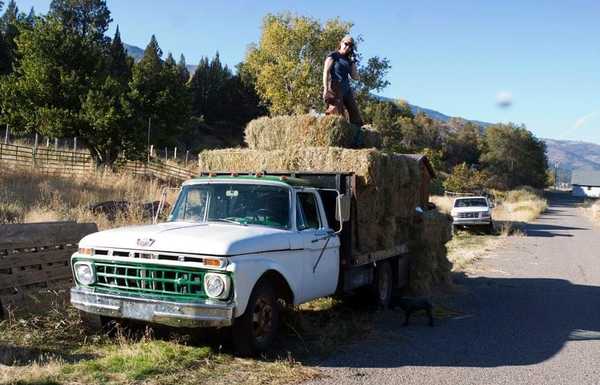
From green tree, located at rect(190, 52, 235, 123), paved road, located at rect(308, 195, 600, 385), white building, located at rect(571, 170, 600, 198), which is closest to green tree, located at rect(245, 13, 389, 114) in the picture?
green tree, located at rect(190, 52, 235, 123)

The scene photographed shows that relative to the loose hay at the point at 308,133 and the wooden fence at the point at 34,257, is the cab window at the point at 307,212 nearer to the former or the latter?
the loose hay at the point at 308,133

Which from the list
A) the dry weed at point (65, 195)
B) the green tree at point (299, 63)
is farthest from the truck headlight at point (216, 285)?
the green tree at point (299, 63)

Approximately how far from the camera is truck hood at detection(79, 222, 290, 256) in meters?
5.99

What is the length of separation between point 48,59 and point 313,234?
3634cm

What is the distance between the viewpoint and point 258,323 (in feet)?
21.3

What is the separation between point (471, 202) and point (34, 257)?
85.5 ft

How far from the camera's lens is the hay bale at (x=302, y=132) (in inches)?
380

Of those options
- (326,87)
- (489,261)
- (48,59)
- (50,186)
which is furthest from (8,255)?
(48,59)

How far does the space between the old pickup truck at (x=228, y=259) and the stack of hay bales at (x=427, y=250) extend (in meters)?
3.56

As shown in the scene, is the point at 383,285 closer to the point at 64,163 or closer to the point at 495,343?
the point at 495,343

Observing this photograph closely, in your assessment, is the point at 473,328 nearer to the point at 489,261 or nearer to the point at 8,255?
the point at 8,255

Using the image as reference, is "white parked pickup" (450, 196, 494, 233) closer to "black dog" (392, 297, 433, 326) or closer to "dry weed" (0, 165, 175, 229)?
"dry weed" (0, 165, 175, 229)

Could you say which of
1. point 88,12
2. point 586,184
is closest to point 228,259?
point 88,12

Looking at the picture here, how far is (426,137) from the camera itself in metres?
92.9
